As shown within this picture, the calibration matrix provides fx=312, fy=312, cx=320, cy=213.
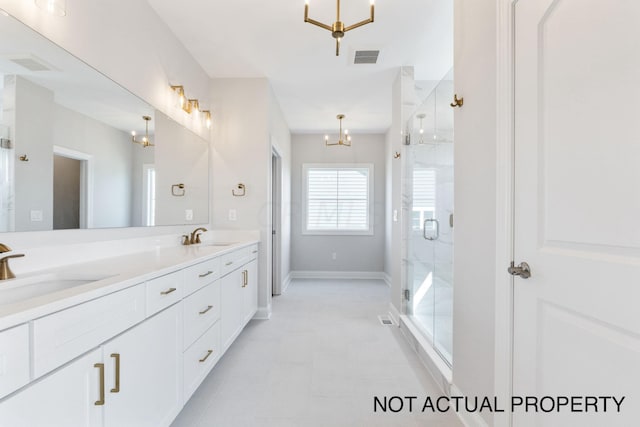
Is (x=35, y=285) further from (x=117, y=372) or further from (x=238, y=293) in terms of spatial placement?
(x=238, y=293)

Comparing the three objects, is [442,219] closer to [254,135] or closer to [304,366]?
[304,366]

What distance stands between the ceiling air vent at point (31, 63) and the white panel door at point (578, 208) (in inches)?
82.8

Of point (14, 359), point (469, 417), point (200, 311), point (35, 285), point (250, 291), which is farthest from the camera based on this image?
point (250, 291)

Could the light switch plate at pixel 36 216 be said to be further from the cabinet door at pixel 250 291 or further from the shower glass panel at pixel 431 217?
the shower glass panel at pixel 431 217

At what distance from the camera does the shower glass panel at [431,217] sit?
2.24 metres

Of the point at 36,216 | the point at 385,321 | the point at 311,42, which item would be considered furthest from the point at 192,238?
the point at 385,321

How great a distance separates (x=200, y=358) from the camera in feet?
6.19

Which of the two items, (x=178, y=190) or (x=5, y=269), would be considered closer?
(x=5, y=269)

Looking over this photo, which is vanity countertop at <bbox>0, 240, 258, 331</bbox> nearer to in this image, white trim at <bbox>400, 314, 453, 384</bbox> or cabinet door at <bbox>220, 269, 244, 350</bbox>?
cabinet door at <bbox>220, 269, 244, 350</bbox>

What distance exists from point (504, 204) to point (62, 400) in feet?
5.56

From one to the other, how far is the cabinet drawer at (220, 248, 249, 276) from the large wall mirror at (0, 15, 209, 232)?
0.62m

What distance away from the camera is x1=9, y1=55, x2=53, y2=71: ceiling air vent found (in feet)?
4.46

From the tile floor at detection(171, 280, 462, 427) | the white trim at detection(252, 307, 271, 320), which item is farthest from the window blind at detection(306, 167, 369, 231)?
the white trim at detection(252, 307, 271, 320)

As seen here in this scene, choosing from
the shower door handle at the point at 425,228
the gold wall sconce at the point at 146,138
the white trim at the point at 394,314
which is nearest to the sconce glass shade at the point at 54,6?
the gold wall sconce at the point at 146,138
